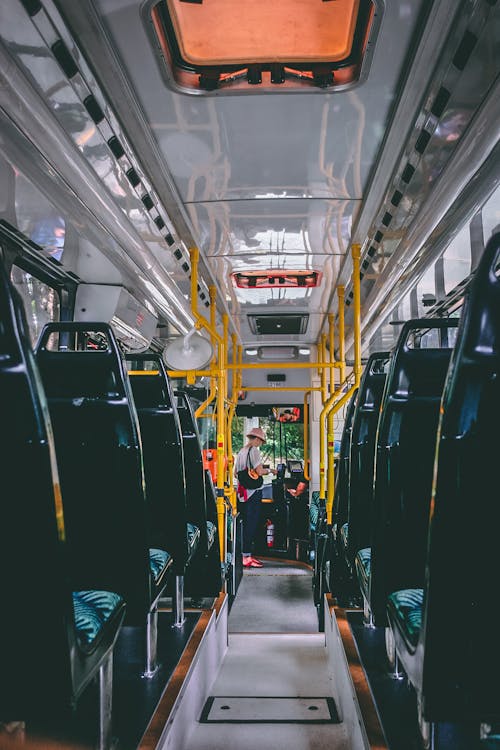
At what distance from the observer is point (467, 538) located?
3.83 ft

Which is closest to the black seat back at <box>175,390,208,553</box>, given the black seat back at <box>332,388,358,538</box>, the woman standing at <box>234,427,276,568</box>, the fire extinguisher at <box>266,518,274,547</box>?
the black seat back at <box>332,388,358,538</box>

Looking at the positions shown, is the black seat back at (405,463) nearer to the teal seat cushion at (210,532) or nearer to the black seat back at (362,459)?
the black seat back at (362,459)

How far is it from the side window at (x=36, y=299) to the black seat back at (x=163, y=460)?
138 cm

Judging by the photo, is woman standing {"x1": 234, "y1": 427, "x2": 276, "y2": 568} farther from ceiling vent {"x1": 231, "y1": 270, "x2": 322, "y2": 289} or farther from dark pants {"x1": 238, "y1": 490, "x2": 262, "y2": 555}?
ceiling vent {"x1": 231, "y1": 270, "x2": 322, "y2": 289}

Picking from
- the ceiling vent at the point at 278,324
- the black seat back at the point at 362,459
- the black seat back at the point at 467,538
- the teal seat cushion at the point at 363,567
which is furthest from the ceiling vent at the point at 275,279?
the black seat back at the point at 467,538

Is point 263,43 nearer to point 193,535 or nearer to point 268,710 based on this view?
point 193,535

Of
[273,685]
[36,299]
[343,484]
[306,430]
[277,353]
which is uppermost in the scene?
[277,353]

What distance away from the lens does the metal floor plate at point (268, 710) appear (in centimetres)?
235

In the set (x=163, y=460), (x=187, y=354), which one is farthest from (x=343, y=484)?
(x=187, y=354)

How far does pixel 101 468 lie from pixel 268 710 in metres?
1.48

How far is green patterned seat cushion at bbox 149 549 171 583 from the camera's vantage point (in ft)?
6.76

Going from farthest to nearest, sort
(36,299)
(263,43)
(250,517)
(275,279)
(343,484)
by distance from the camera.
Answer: (250,517)
(275,279)
(36,299)
(343,484)
(263,43)

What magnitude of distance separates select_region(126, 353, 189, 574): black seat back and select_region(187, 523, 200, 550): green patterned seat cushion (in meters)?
0.34

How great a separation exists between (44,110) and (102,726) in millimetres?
2255
